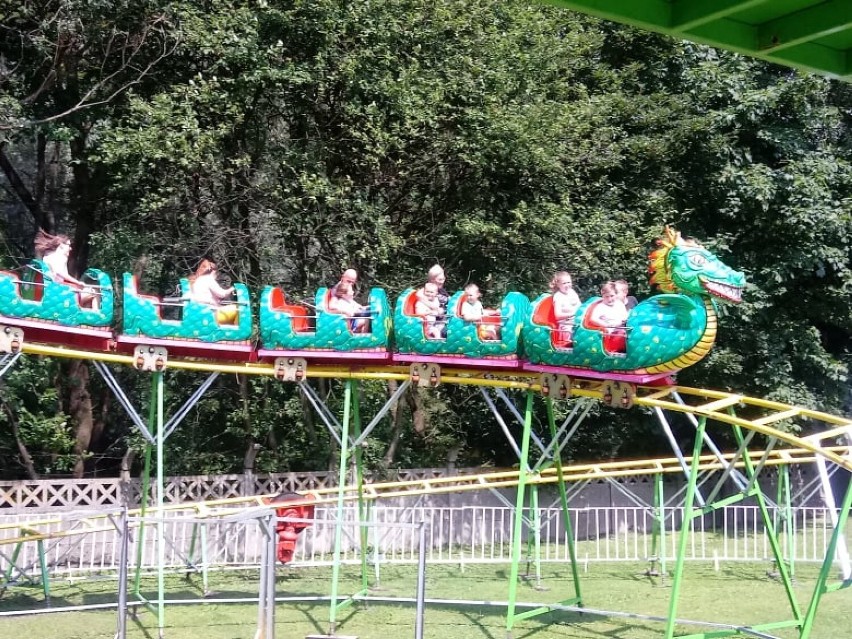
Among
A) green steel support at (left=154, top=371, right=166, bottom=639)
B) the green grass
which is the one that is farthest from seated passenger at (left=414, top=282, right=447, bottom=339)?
the green grass

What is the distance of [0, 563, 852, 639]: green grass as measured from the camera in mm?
9453

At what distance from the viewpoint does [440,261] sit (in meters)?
16.4

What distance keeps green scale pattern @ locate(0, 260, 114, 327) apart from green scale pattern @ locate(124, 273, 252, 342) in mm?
236

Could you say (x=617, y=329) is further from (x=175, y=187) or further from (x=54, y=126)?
(x=54, y=126)

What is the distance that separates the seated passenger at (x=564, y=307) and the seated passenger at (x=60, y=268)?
200 inches

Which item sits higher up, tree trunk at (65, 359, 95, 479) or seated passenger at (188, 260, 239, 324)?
seated passenger at (188, 260, 239, 324)

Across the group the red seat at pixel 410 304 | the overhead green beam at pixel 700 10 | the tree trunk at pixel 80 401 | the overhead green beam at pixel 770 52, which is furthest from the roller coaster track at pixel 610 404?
the tree trunk at pixel 80 401

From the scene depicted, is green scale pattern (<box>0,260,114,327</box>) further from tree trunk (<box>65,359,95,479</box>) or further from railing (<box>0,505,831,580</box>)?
tree trunk (<box>65,359,95,479</box>)

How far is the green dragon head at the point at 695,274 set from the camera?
8.98m

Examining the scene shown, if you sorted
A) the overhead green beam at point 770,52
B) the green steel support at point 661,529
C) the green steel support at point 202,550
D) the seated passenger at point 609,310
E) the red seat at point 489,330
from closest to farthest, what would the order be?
the overhead green beam at point 770,52, the seated passenger at point 609,310, the red seat at point 489,330, the green steel support at point 202,550, the green steel support at point 661,529

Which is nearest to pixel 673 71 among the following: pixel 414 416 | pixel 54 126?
pixel 414 416

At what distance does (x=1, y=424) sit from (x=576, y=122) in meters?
11.6

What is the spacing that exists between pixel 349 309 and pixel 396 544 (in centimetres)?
637

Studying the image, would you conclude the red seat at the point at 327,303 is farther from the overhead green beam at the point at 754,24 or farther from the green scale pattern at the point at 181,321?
the overhead green beam at the point at 754,24
